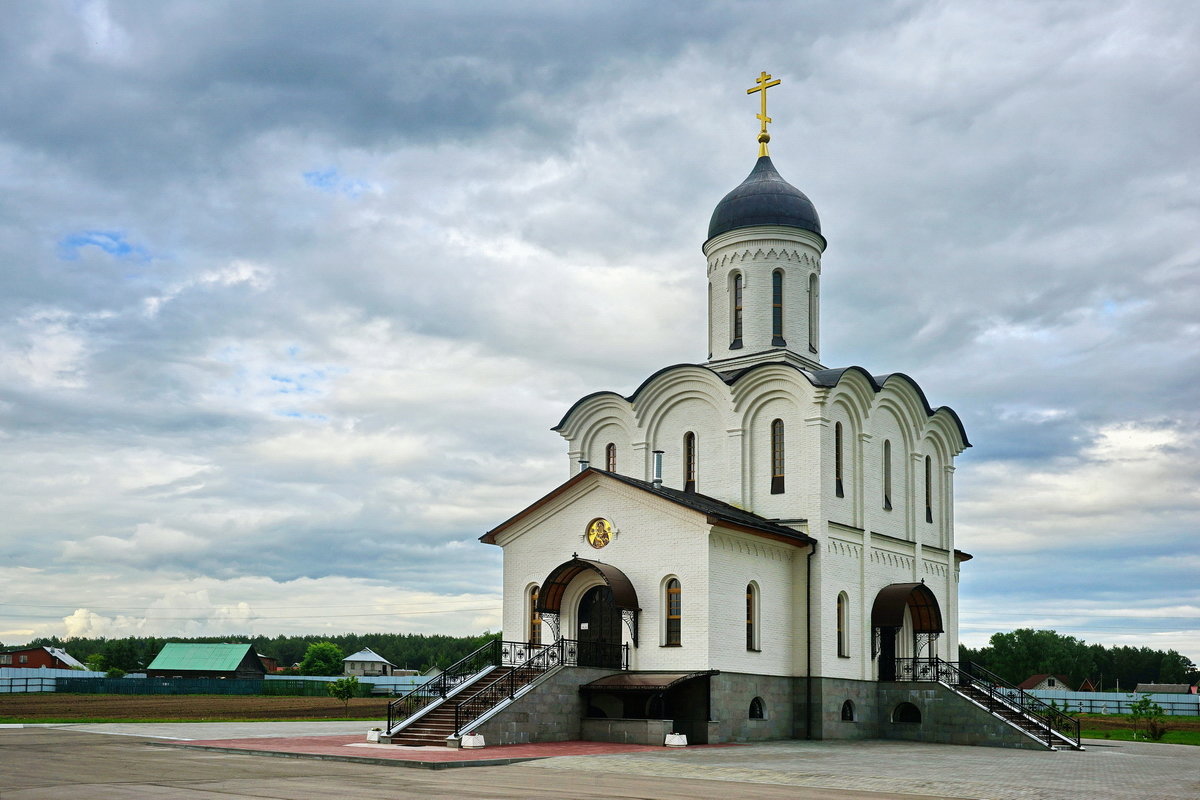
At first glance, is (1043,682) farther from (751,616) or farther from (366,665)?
(751,616)

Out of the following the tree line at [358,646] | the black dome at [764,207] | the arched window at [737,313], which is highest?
the black dome at [764,207]

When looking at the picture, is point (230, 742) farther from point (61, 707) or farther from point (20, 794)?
point (61, 707)

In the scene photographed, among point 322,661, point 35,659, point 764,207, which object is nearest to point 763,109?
point 764,207

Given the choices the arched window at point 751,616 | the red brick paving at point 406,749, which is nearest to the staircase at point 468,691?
the red brick paving at point 406,749

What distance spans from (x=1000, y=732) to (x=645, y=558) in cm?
935

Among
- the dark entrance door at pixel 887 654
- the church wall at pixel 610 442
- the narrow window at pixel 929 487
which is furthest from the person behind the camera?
the narrow window at pixel 929 487

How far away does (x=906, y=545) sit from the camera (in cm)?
3158

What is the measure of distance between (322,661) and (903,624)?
71004 millimetres

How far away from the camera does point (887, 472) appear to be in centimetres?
3145

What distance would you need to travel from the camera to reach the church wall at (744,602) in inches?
992

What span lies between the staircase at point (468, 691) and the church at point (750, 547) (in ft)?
0.42

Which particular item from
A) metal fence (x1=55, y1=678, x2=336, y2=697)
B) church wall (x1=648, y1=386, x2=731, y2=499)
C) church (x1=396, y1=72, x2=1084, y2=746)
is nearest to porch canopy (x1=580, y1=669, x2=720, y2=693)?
church (x1=396, y1=72, x2=1084, y2=746)

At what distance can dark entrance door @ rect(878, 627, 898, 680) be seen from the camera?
29688 mm

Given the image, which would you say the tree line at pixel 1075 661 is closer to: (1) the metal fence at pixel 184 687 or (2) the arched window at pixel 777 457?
(1) the metal fence at pixel 184 687
